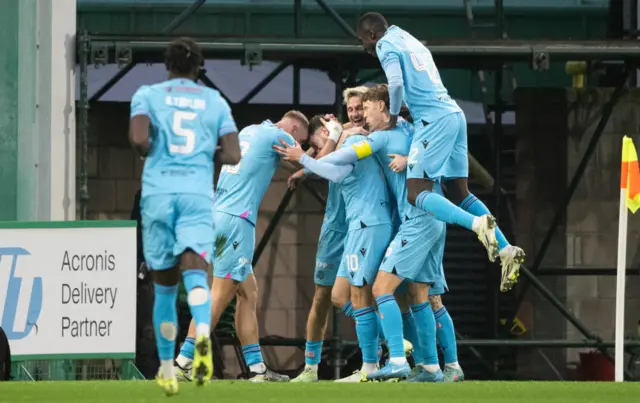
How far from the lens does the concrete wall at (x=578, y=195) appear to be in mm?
20312

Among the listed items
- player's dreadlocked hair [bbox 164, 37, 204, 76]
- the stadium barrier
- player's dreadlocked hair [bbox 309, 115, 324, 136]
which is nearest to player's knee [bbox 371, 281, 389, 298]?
player's dreadlocked hair [bbox 309, 115, 324, 136]

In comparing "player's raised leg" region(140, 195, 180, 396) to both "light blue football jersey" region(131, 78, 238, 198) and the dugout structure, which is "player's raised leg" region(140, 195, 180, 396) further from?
Answer: the dugout structure

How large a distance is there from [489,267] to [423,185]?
7769 millimetres

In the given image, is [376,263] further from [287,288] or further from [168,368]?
[287,288]

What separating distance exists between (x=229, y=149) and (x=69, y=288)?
208 inches

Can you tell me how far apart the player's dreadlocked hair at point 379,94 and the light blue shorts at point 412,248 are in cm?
102

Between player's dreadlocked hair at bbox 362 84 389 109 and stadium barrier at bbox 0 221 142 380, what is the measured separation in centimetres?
318

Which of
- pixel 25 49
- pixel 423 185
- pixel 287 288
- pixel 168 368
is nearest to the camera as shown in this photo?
pixel 168 368

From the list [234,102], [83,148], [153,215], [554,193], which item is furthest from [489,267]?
[153,215]

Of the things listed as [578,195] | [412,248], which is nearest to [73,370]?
[412,248]

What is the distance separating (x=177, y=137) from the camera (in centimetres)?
1027

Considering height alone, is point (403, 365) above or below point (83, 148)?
below

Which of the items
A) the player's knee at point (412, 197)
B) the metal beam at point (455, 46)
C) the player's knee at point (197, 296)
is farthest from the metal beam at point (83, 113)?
the player's knee at point (197, 296)

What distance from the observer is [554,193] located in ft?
66.7
